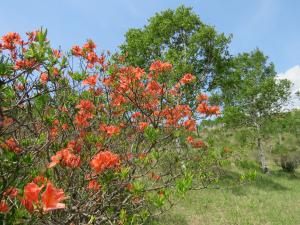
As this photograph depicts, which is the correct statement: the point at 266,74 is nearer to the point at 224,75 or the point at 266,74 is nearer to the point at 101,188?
the point at 224,75

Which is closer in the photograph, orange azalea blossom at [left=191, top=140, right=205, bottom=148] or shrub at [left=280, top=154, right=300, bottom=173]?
orange azalea blossom at [left=191, top=140, right=205, bottom=148]

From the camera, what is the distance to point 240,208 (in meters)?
11.4

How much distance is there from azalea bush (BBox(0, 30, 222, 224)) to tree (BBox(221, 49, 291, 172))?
14356 millimetres

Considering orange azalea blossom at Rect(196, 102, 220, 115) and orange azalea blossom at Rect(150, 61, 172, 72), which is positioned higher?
orange azalea blossom at Rect(150, 61, 172, 72)

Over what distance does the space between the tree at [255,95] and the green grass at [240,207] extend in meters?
6.05

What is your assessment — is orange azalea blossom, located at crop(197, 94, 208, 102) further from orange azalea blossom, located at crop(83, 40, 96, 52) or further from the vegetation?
orange azalea blossom, located at crop(83, 40, 96, 52)

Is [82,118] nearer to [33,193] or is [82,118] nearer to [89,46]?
[89,46]

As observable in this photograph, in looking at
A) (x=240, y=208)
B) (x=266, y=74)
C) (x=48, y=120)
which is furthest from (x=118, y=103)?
(x=266, y=74)

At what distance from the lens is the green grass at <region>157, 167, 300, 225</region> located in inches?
380

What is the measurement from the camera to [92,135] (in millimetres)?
4355

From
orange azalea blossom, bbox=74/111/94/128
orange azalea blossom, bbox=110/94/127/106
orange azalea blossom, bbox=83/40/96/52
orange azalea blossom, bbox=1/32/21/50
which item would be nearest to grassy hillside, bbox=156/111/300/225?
orange azalea blossom, bbox=110/94/127/106

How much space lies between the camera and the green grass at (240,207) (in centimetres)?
966

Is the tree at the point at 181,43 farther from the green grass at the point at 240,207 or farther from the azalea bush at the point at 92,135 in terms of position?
the azalea bush at the point at 92,135

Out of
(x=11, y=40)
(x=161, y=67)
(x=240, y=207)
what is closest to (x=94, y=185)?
(x=11, y=40)
